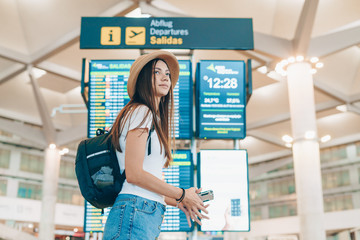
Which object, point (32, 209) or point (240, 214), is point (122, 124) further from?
point (32, 209)

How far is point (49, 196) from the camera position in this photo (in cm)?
Answer: 2045

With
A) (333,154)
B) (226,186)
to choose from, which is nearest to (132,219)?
(226,186)

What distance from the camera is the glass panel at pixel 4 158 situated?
27.7 meters

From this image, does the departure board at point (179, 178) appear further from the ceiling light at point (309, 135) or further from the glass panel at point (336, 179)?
the glass panel at point (336, 179)

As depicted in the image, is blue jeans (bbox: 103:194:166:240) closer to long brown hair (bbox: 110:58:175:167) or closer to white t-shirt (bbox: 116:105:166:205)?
white t-shirt (bbox: 116:105:166:205)

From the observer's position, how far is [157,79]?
7.67ft

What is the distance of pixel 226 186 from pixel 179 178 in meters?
0.74

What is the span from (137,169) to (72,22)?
44.8ft

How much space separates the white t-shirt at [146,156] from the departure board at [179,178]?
16.0ft

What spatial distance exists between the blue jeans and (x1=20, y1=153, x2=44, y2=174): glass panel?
2841 centimetres

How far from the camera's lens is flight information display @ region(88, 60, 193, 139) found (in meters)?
7.59

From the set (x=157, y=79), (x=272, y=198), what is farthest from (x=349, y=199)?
(x=157, y=79)

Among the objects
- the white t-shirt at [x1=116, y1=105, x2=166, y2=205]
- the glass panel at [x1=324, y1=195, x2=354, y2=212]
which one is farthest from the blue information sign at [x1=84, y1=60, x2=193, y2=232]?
the glass panel at [x1=324, y1=195, x2=354, y2=212]

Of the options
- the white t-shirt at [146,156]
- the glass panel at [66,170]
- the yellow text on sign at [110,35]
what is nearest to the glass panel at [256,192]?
the glass panel at [66,170]
